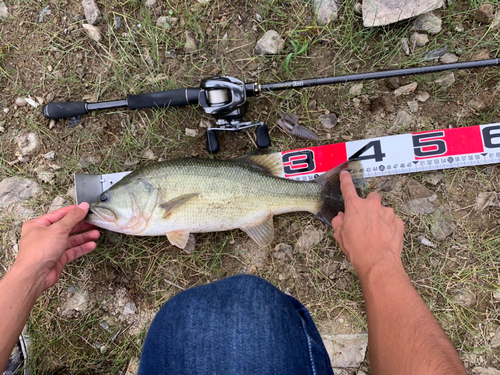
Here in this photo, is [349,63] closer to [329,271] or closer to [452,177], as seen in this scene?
[452,177]

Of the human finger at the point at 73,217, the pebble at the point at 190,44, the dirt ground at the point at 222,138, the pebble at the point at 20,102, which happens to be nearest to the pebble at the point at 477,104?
the dirt ground at the point at 222,138

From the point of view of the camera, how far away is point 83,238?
9.41 feet

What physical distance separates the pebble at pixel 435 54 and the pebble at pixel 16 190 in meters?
3.78

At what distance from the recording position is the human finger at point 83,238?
2.82 meters

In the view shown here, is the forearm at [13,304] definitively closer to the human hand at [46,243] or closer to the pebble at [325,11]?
the human hand at [46,243]

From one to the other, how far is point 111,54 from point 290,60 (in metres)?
1.69

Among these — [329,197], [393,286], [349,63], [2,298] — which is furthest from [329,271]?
[2,298]

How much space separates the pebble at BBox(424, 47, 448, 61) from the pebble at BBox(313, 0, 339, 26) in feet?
2.94

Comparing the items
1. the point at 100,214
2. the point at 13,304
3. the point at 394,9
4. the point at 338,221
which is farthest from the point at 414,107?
the point at 13,304

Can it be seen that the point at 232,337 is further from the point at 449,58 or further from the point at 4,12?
the point at 4,12

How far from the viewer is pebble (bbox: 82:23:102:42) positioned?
317 centimetres

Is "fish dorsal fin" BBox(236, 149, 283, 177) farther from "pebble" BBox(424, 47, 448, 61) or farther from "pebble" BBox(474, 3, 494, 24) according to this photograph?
"pebble" BBox(474, 3, 494, 24)

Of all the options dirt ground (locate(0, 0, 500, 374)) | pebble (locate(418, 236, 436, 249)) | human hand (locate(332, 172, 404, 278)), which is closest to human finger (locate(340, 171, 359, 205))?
human hand (locate(332, 172, 404, 278))

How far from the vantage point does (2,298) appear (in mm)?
2254
